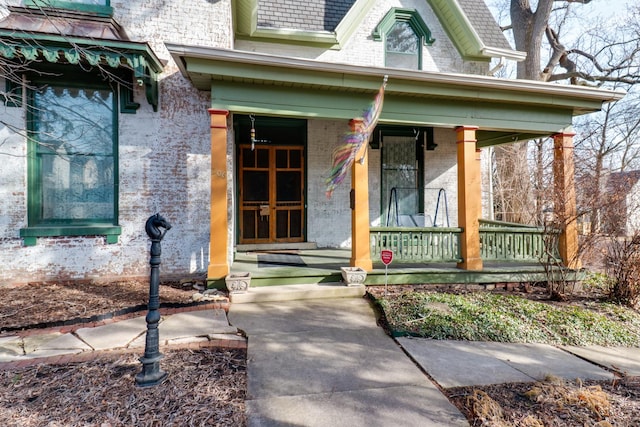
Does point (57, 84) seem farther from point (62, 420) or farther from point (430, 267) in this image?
point (430, 267)

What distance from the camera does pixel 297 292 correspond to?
5219 millimetres

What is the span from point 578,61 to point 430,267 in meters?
17.9

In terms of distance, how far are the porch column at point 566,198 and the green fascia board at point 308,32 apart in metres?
4.96

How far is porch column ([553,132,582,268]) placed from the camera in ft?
18.8

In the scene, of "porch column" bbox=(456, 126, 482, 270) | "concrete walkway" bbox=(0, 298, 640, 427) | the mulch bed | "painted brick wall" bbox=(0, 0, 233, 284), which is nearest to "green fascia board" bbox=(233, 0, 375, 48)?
"painted brick wall" bbox=(0, 0, 233, 284)

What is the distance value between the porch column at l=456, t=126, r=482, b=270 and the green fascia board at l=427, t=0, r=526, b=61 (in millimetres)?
3272

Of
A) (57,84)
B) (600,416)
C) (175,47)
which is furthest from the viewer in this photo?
(57,84)

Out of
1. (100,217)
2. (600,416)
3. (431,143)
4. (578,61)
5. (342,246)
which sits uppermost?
(578,61)

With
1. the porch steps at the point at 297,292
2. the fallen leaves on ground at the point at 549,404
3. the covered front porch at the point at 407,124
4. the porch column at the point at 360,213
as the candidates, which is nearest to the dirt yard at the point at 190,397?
the fallen leaves on ground at the point at 549,404

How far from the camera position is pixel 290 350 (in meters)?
3.54

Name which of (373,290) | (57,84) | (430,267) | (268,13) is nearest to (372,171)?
(430,267)

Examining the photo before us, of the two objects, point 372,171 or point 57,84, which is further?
point 372,171

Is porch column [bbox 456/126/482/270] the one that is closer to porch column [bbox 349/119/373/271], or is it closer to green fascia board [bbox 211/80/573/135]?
green fascia board [bbox 211/80/573/135]

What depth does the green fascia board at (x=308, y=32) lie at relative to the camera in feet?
23.6
